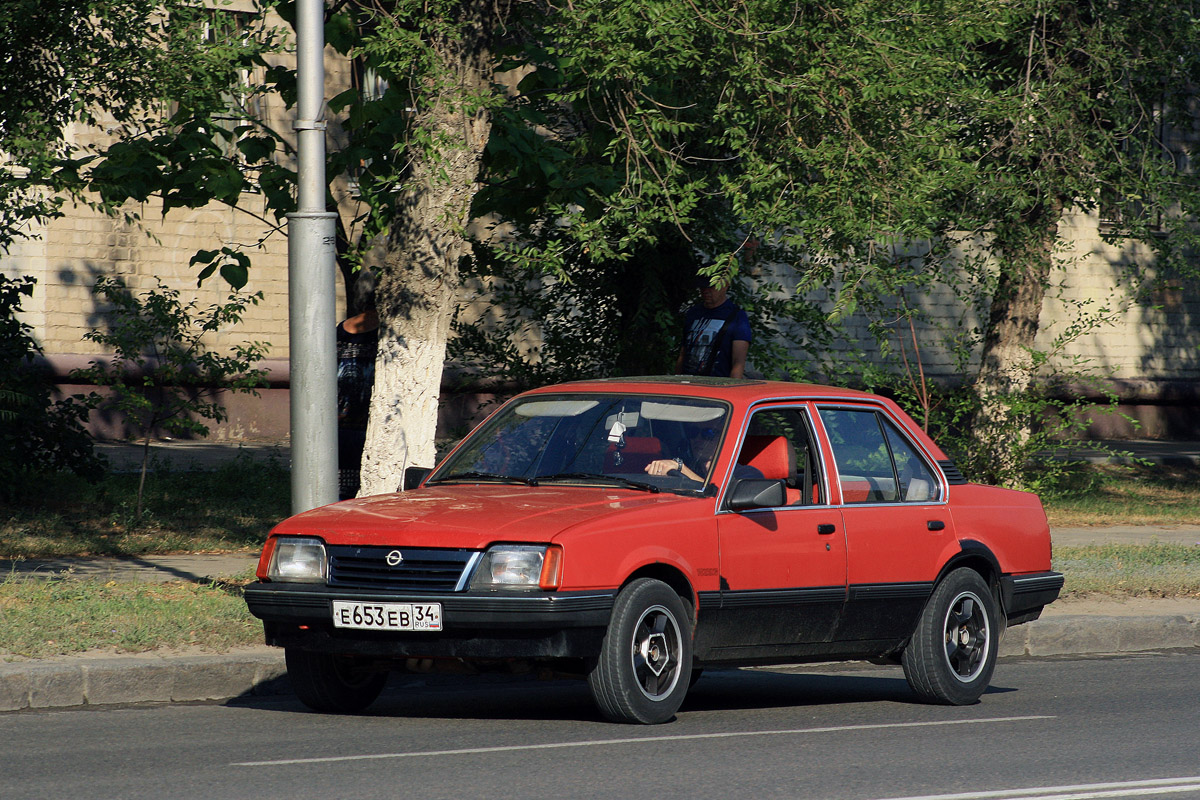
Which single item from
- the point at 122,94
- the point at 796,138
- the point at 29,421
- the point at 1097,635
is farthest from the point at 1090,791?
the point at 29,421

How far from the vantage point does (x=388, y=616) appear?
22.2ft

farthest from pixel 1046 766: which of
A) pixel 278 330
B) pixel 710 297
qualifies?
pixel 278 330

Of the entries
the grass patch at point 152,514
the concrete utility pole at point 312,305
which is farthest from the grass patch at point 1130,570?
the grass patch at point 152,514

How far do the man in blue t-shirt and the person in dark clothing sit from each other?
2419mm

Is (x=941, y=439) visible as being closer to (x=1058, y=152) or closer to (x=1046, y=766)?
(x=1058, y=152)

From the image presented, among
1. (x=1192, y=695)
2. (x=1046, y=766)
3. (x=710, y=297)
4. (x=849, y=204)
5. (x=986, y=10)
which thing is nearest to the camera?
(x=1046, y=766)

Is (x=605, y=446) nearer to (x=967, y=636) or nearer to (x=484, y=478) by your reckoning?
(x=484, y=478)

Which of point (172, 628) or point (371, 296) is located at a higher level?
point (371, 296)

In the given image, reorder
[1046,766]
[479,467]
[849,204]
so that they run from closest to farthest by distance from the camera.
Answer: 1. [1046,766]
2. [479,467]
3. [849,204]

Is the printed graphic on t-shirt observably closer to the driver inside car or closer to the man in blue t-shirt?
the man in blue t-shirt

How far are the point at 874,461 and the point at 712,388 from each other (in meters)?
0.98

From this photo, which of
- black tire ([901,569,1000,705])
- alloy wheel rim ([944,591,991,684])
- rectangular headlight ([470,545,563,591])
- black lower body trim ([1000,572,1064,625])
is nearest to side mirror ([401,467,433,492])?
rectangular headlight ([470,545,563,591])

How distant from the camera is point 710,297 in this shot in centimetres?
1240

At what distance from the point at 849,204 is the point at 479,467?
143 inches
